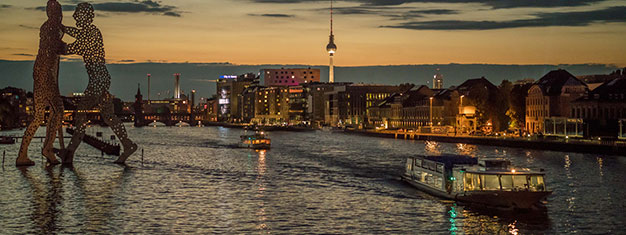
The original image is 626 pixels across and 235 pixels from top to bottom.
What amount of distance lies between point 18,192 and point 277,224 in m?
21.9

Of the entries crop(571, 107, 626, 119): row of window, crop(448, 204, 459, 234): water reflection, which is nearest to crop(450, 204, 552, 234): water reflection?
crop(448, 204, 459, 234): water reflection

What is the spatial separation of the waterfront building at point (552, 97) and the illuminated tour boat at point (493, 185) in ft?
256

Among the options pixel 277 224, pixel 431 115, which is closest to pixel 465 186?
pixel 277 224

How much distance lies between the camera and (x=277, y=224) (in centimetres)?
4297

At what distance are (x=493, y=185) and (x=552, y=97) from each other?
89078mm

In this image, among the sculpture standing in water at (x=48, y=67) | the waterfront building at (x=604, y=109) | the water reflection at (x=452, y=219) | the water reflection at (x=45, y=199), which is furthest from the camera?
the waterfront building at (x=604, y=109)

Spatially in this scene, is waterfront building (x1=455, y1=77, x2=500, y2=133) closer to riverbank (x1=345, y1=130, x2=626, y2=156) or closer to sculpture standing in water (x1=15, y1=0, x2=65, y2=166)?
riverbank (x1=345, y1=130, x2=626, y2=156)

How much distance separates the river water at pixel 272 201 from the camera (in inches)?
1652

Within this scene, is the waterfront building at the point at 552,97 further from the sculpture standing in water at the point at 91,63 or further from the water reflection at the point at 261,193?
the sculpture standing in water at the point at 91,63

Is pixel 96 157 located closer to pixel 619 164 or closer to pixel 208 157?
pixel 208 157

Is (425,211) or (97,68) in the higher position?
(97,68)

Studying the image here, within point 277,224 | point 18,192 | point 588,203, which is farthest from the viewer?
point 18,192

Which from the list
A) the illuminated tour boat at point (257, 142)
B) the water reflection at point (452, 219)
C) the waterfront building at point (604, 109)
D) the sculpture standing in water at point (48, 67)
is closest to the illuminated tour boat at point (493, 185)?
the water reflection at point (452, 219)

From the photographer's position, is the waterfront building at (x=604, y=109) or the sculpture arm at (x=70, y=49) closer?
the sculpture arm at (x=70, y=49)
